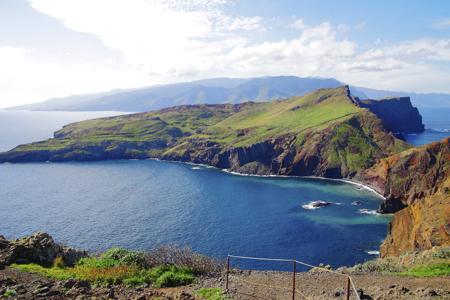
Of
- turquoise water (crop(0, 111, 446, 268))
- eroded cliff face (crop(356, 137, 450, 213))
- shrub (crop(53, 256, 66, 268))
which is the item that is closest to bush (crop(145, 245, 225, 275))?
shrub (crop(53, 256, 66, 268))

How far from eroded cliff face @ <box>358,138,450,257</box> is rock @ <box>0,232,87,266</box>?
43050 millimetres

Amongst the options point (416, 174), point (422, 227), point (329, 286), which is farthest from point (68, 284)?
point (416, 174)

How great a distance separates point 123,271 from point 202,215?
78742 millimetres

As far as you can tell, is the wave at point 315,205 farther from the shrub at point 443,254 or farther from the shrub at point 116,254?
the shrub at point 116,254

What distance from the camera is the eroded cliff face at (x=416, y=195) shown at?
2165 inches

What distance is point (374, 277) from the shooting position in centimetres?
2747

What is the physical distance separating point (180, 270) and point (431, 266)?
18.6 metres

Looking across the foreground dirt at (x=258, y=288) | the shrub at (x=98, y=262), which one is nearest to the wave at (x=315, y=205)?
the foreground dirt at (x=258, y=288)

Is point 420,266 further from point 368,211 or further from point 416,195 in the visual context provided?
point 416,195

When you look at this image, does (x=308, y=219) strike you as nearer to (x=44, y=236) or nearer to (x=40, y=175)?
(x=44, y=236)

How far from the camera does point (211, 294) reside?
77.2 ft

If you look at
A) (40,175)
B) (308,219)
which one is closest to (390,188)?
(308,219)

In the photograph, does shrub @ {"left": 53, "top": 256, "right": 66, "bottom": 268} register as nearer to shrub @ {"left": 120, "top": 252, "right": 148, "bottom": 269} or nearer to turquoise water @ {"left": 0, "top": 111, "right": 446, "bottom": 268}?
shrub @ {"left": 120, "top": 252, "right": 148, "bottom": 269}

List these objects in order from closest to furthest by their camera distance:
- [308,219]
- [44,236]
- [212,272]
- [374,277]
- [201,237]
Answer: [374,277] → [212,272] → [44,236] → [201,237] → [308,219]
